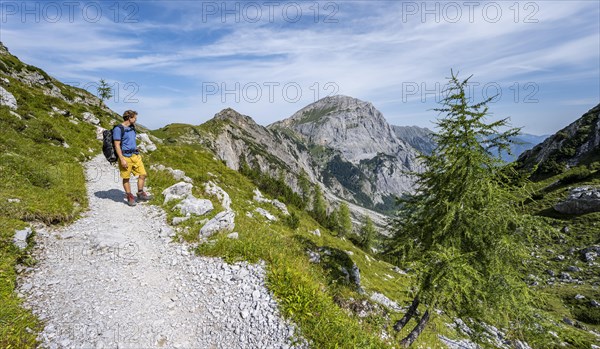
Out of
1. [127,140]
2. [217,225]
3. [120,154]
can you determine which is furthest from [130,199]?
[217,225]

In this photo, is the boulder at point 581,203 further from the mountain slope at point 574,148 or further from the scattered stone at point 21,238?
the scattered stone at point 21,238

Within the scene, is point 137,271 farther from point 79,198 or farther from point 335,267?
point 335,267

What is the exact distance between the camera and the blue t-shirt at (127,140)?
11490 mm

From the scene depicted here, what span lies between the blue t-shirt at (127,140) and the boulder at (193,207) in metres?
3.22

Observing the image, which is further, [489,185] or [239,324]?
[489,185]

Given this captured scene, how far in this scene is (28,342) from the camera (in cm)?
512

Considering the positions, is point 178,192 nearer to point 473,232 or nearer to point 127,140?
point 127,140

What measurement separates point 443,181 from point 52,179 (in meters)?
17.1

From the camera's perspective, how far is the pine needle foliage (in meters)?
9.17

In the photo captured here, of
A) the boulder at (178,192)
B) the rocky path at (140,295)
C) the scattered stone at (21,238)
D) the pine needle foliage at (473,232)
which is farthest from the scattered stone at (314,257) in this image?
the scattered stone at (21,238)

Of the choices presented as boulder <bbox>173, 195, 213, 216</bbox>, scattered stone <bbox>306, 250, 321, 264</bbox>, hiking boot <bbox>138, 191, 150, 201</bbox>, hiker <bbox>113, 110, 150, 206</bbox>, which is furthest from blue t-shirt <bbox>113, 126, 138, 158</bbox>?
scattered stone <bbox>306, 250, 321, 264</bbox>

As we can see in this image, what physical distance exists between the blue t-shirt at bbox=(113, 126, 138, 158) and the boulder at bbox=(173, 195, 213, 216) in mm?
3221

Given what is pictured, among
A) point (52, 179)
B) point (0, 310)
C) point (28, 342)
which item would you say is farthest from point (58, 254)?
point (52, 179)

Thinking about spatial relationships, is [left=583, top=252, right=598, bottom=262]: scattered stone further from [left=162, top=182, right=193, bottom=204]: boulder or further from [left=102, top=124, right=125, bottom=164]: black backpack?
[left=102, top=124, right=125, bottom=164]: black backpack
